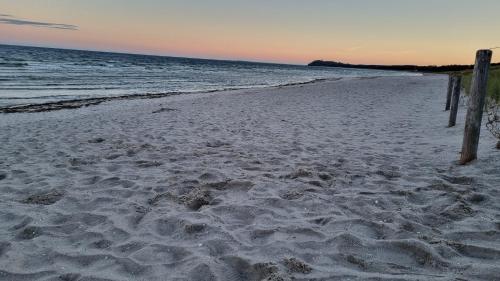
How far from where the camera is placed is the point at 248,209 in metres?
3.98

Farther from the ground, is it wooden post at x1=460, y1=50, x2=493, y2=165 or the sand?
wooden post at x1=460, y1=50, x2=493, y2=165

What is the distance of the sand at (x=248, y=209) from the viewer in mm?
2881

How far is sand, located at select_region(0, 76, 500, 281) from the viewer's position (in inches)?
113

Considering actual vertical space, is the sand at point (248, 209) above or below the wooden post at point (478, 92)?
below

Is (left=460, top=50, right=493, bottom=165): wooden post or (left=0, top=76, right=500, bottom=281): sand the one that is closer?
(left=0, top=76, right=500, bottom=281): sand

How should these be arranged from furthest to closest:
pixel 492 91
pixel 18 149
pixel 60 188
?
pixel 492 91 → pixel 18 149 → pixel 60 188

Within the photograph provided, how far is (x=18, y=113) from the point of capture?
40.3 ft

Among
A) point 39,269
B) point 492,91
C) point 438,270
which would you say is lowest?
point 39,269

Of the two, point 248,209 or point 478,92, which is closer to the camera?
point 248,209

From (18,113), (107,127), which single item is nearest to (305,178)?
(107,127)

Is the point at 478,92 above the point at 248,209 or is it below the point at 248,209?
above

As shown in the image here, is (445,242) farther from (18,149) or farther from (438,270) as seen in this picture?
(18,149)

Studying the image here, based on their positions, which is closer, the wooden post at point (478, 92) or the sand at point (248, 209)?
the sand at point (248, 209)

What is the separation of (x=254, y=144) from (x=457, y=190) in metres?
3.81
